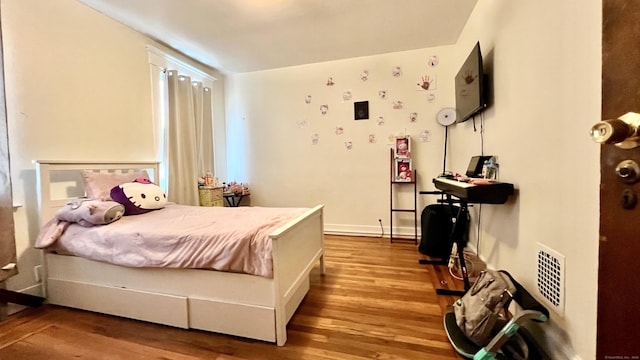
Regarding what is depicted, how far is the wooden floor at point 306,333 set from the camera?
1.45 meters

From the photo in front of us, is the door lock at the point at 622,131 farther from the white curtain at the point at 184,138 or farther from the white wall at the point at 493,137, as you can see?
the white curtain at the point at 184,138

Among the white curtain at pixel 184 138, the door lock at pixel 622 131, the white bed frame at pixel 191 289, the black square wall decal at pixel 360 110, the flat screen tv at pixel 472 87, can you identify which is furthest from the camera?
the black square wall decal at pixel 360 110

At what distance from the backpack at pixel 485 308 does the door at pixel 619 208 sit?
924 millimetres

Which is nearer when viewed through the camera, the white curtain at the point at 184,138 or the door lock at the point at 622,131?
the door lock at the point at 622,131

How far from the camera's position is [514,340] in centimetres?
132

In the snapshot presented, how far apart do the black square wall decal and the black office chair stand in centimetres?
277

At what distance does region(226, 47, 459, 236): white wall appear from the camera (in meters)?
3.55

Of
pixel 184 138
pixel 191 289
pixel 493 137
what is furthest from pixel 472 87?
pixel 184 138

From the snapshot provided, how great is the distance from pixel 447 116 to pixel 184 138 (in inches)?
132

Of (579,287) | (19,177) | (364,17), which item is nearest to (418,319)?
(579,287)

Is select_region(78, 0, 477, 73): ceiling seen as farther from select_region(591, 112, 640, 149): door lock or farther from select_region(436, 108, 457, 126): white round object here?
select_region(591, 112, 640, 149): door lock

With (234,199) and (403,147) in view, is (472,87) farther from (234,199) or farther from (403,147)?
(234,199)

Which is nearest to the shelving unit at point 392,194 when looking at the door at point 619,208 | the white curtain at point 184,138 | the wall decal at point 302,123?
the wall decal at point 302,123

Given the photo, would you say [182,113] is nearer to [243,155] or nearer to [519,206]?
[243,155]
